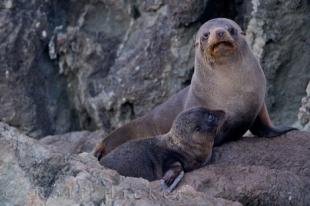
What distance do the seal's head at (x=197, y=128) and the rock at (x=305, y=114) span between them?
7.94ft

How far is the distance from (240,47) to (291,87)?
7.32 feet

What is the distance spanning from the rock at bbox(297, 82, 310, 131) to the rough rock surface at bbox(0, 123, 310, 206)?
2.79 m

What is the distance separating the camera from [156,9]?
11945 mm

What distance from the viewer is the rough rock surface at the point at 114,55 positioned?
11.5 metres

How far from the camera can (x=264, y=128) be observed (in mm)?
9484

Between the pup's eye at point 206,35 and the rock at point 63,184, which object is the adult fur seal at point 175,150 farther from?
the rock at point 63,184

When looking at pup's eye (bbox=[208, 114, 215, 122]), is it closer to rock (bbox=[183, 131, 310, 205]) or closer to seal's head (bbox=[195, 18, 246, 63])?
rock (bbox=[183, 131, 310, 205])

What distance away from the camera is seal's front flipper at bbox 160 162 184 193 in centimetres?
718

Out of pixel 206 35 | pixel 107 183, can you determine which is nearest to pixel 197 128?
pixel 206 35

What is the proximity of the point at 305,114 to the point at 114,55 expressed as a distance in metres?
2.59

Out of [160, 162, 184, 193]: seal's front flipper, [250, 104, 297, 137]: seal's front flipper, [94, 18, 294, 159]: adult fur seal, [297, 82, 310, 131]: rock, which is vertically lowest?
[297, 82, 310, 131]: rock

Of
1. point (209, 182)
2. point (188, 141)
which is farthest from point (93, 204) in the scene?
point (188, 141)

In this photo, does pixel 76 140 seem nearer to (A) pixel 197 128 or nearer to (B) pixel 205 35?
(B) pixel 205 35

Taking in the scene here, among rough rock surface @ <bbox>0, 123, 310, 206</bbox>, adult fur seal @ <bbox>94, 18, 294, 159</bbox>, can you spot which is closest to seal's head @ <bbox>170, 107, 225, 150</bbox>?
rough rock surface @ <bbox>0, 123, 310, 206</bbox>
